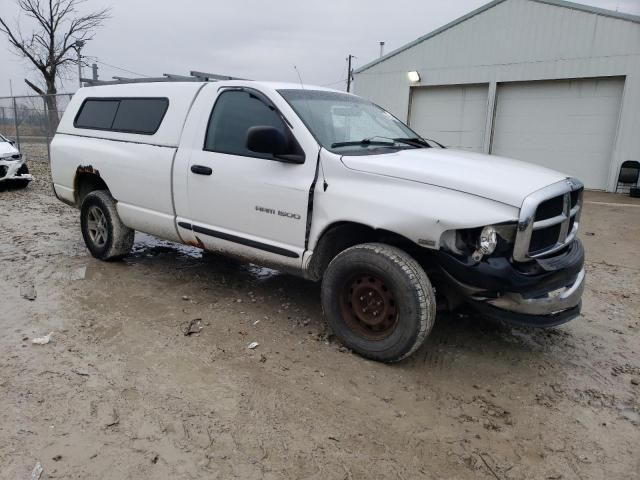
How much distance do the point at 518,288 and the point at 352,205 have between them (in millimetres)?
1208

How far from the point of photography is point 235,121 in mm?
4273

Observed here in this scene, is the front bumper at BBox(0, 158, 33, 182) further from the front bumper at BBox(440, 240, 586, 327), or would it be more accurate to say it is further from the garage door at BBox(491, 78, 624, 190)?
the garage door at BBox(491, 78, 624, 190)

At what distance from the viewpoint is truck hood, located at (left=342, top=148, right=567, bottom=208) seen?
10.2 feet

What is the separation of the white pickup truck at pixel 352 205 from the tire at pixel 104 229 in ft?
0.87

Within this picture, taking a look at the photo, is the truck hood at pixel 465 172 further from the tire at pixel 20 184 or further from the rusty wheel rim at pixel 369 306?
the tire at pixel 20 184

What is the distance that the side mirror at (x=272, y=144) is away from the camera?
3.62 meters

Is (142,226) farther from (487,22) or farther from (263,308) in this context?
(487,22)

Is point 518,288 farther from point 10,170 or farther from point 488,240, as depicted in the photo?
point 10,170

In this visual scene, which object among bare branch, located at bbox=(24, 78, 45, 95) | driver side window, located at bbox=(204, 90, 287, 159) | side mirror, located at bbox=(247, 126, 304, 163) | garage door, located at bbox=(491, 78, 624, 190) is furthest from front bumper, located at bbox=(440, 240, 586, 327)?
bare branch, located at bbox=(24, 78, 45, 95)

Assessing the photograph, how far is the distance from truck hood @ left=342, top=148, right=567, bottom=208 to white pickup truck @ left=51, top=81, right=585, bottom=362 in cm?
1

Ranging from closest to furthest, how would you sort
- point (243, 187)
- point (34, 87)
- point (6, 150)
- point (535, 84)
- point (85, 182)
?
point (243, 187) → point (85, 182) → point (6, 150) → point (535, 84) → point (34, 87)

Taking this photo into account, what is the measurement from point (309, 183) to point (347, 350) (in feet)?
4.19

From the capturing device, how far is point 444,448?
8.84 ft

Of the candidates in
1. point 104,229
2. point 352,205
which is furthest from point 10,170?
point 352,205
